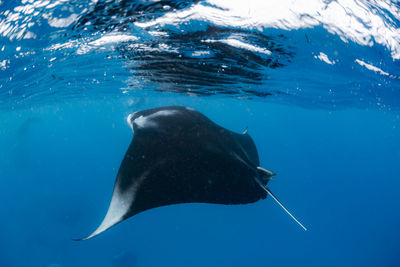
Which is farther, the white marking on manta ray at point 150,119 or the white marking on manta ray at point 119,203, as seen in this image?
the white marking on manta ray at point 150,119

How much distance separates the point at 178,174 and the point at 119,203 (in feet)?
2.74

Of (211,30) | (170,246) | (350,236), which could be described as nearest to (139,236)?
(170,246)

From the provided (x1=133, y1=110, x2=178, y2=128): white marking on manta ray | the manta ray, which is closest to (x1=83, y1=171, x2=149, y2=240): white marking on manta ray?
the manta ray

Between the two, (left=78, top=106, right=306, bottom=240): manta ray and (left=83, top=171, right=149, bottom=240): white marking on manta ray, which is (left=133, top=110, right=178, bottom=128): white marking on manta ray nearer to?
(left=78, top=106, right=306, bottom=240): manta ray

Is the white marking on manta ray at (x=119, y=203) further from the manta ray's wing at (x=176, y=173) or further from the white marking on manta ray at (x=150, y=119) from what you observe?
the white marking on manta ray at (x=150, y=119)

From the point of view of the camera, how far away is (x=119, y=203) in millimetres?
2623

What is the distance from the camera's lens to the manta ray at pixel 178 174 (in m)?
2.74

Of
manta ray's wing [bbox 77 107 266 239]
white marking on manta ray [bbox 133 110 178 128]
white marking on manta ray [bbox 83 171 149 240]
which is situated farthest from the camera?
white marking on manta ray [bbox 133 110 178 128]

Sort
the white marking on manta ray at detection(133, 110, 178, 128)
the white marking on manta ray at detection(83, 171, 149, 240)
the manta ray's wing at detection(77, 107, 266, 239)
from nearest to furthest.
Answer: the white marking on manta ray at detection(83, 171, 149, 240) < the manta ray's wing at detection(77, 107, 266, 239) < the white marking on manta ray at detection(133, 110, 178, 128)

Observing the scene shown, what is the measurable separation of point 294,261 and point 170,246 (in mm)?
17737

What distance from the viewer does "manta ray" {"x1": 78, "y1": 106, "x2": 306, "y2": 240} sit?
8.98 ft

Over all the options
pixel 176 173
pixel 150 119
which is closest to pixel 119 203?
pixel 176 173

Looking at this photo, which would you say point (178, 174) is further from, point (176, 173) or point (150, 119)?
point (150, 119)

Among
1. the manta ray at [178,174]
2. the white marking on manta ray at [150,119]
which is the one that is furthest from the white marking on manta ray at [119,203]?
the white marking on manta ray at [150,119]
